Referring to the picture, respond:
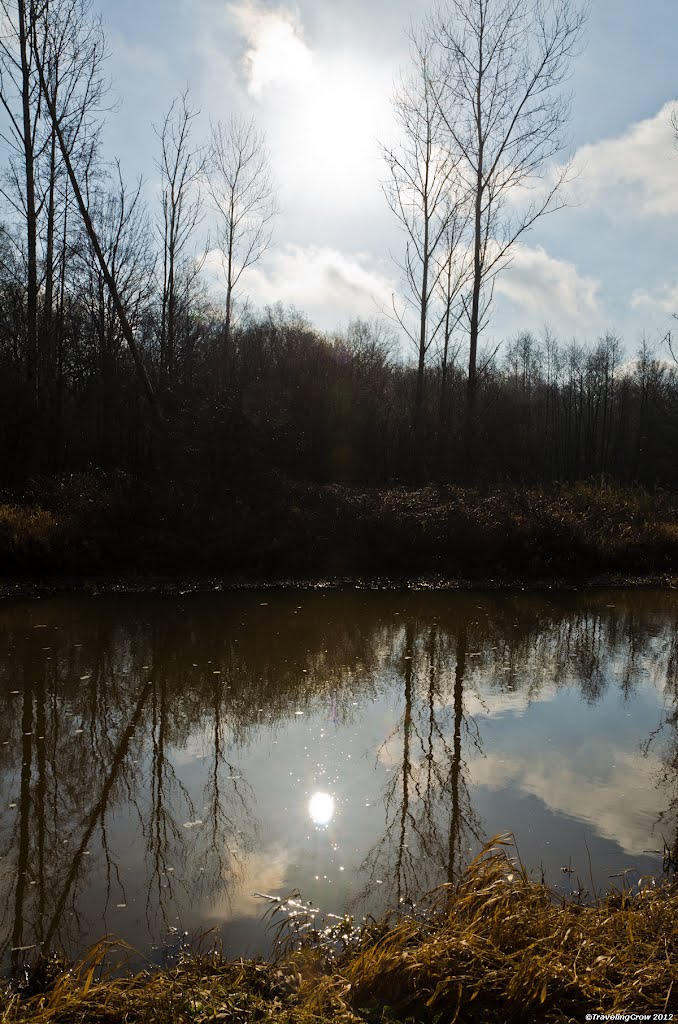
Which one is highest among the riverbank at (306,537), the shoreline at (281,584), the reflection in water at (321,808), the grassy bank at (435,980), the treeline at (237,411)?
the treeline at (237,411)

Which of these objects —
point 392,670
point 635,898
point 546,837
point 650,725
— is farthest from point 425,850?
point 392,670

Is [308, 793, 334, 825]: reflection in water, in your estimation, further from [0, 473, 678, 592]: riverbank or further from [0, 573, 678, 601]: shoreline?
[0, 473, 678, 592]: riverbank

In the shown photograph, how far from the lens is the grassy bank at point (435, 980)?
106 inches

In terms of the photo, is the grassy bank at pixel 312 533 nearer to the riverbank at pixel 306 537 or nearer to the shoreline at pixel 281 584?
Answer: the riverbank at pixel 306 537

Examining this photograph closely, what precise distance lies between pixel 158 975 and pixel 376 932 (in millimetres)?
1074

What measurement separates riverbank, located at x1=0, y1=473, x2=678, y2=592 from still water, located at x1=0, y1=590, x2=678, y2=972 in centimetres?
342

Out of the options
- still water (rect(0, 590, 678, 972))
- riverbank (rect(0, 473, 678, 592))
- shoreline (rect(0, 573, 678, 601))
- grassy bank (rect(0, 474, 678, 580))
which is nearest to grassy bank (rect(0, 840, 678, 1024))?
still water (rect(0, 590, 678, 972))

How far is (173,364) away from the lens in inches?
922

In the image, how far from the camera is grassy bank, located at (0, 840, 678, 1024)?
8.84 feet

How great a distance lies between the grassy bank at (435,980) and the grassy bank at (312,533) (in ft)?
39.0

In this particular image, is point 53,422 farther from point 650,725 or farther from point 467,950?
point 467,950

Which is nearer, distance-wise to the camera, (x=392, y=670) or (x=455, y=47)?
(x=392, y=670)

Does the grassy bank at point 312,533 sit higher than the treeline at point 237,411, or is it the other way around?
the treeline at point 237,411

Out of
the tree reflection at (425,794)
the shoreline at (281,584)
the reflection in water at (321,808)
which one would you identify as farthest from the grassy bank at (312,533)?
the reflection in water at (321,808)
